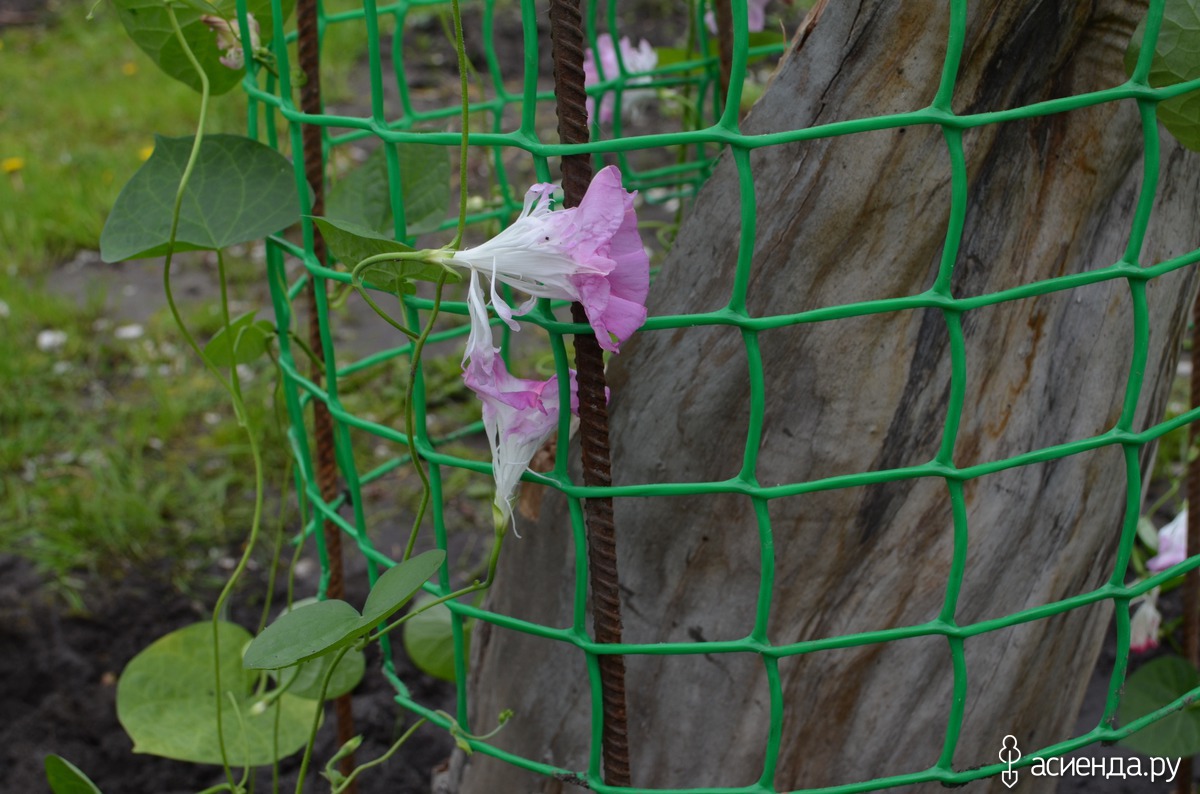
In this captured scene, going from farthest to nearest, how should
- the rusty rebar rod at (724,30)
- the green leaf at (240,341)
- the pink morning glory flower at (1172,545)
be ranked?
the pink morning glory flower at (1172,545) < the rusty rebar rod at (724,30) < the green leaf at (240,341)

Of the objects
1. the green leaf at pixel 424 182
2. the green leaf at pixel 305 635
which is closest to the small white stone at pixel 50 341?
A: the green leaf at pixel 424 182

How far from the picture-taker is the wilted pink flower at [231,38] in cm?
91

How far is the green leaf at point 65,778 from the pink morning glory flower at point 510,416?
0.50 metres

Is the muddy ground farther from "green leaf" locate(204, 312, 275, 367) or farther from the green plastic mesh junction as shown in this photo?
"green leaf" locate(204, 312, 275, 367)

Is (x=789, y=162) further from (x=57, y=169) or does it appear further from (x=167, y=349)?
(x=57, y=169)

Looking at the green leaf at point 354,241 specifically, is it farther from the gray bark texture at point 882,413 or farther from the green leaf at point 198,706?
the green leaf at point 198,706

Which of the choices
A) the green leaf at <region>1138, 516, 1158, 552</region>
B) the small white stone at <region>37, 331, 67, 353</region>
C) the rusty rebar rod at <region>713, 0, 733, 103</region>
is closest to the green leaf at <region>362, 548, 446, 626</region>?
the rusty rebar rod at <region>713, 0, 733, 103</region>

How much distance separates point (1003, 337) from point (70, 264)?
255 cm

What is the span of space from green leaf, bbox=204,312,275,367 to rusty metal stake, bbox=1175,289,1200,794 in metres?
0.97

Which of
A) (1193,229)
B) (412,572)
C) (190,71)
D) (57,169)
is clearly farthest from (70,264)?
(1193,229)

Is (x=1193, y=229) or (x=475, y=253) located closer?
(x=475, y=253)

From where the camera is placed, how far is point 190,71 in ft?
3.30

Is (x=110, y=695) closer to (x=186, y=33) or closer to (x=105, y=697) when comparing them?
(x=105, y=697)

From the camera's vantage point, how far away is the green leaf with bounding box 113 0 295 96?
0.93 metres
